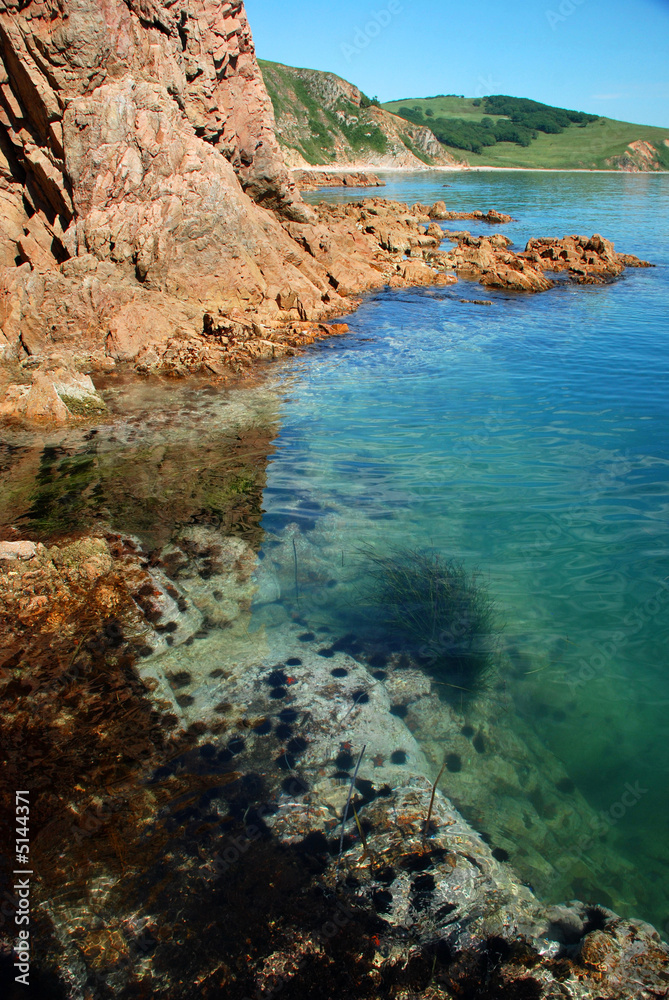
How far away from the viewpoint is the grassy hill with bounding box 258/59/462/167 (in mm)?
100625

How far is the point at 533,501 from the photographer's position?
7574 millimetres

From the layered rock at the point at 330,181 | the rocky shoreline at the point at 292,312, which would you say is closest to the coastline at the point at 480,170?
the layered rock at the point at 330,181

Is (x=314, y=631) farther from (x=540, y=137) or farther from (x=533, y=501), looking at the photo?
(x=540, y=137)

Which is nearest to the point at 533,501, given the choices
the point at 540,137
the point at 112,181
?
the point at 112,181

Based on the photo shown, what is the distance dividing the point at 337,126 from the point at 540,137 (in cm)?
6693

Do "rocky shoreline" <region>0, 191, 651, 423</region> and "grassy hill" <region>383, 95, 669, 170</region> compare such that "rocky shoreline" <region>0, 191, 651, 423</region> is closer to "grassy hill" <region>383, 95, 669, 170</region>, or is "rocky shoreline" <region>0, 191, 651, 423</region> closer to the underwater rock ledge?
the underwater rock ledge

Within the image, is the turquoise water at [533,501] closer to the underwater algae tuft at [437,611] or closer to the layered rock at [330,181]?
the underwater algae tuft at [437,611]

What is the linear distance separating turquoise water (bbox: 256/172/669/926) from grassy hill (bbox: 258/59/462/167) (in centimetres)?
9774

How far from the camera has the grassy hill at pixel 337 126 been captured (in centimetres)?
10062

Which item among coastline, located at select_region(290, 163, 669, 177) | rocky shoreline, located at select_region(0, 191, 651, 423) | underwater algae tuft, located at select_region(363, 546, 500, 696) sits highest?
coastline, located at select_region(290, 163, 669, 177)

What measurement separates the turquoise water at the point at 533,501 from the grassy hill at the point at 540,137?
131035 mm

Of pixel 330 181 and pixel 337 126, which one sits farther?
pixel 337 126

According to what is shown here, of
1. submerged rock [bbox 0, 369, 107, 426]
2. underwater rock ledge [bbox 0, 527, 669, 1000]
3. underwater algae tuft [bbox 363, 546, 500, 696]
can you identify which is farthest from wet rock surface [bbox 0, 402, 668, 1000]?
submerged rock [bbox 0, 369, 107, 426]

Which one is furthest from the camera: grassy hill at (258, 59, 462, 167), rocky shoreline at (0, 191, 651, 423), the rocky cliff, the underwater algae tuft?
grassy hill at (258, 59, 462, 167)
